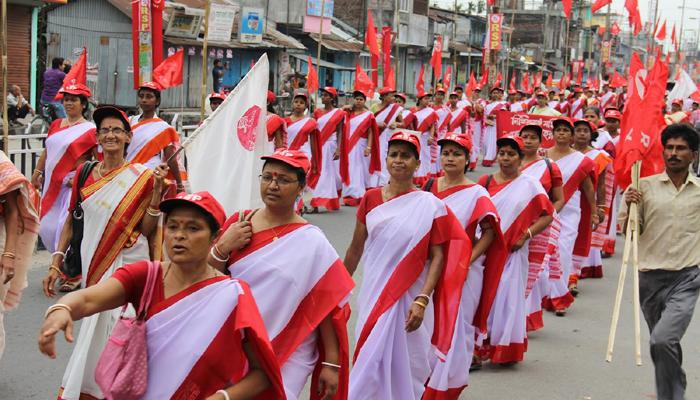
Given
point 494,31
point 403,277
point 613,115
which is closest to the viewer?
point 403,277

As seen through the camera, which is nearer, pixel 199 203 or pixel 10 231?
pixel 199 203

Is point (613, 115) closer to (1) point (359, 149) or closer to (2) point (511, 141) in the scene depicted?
(1) point (359, 149)

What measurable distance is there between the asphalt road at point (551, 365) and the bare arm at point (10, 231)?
3.06 ft

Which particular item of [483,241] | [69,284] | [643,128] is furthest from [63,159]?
[643,128]

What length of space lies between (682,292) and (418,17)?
47.9 m

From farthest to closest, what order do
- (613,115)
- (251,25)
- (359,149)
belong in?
(251,25), (359,149), (613,115)

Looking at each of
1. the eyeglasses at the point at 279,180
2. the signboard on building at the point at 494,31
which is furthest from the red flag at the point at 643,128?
the signboard on building at the point at 494,31

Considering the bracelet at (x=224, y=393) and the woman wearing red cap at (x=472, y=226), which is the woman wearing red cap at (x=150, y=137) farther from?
the bracelet at (x=224, y=393)

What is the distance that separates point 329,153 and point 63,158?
7173 millimetres

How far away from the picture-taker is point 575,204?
9.52 metres

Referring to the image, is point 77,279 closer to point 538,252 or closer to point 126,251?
point 126,251

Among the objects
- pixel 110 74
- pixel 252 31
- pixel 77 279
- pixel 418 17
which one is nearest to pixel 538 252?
pixel 77 279

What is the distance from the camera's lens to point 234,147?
250 inches

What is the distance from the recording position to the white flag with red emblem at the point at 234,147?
6105 millimetres
